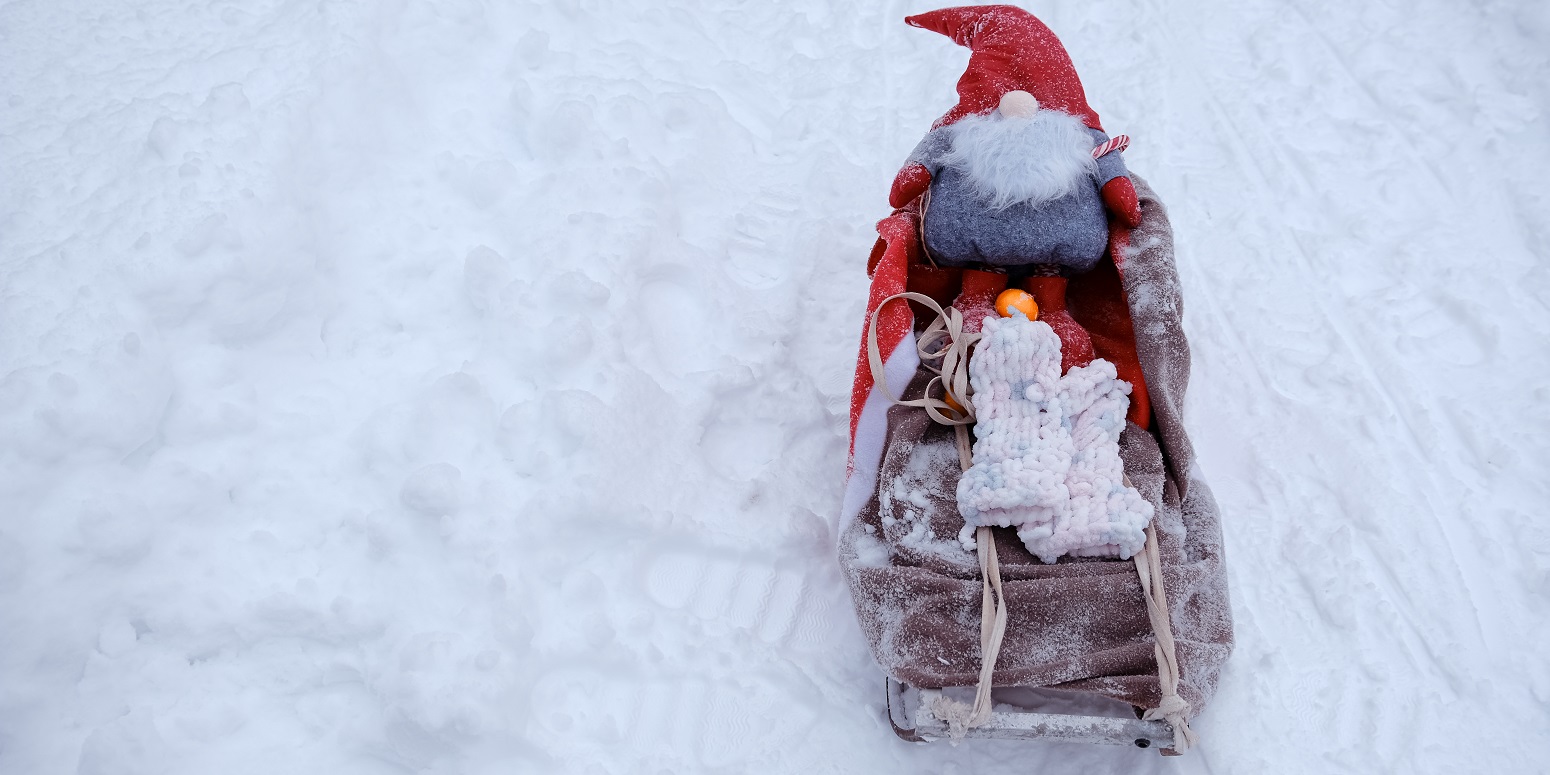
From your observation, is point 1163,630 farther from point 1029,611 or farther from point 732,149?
point 732,149

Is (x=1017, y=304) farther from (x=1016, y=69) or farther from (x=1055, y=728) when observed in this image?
(x=1055, y=728)

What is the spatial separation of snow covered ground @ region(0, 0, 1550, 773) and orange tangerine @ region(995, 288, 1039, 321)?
55 cm

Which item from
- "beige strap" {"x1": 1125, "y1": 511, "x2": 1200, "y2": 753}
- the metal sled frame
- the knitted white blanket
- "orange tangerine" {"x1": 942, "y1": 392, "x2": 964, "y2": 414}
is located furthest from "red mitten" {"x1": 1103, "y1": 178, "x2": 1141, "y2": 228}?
the metal sled frame

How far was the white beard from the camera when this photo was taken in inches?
79.8

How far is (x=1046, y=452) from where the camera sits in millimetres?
1867

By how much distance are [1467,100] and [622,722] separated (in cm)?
297

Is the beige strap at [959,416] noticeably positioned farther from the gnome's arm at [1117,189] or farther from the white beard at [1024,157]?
the gnome's arm at [1117,189]

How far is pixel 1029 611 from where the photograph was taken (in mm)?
1837

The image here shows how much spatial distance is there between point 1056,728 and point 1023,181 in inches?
42.7

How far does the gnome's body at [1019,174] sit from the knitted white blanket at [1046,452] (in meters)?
0.20

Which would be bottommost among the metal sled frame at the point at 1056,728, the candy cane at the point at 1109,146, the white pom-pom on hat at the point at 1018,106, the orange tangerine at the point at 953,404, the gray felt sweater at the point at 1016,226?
the metal sled frame at the point at 1056,728

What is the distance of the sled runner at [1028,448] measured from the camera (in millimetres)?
1840

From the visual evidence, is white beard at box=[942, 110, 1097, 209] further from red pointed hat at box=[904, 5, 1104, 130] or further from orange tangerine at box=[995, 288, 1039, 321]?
orange tangerine at box=[995, 288, 1039, 321]

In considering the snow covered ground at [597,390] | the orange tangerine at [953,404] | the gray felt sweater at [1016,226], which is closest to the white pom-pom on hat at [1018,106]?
the gray felt sweater at [1016,226]
